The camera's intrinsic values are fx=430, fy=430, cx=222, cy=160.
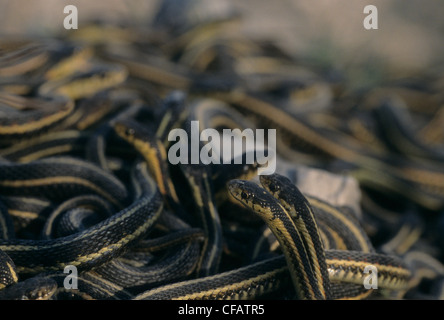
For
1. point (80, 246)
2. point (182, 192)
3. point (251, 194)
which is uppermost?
point (182, 192)

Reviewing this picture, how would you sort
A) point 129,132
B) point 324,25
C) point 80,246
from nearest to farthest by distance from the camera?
1. point 80,246
2. point 129,132
3. point 324,25

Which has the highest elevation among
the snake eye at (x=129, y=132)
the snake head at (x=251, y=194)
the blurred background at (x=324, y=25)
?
the blurred background at (x=324, y=25)

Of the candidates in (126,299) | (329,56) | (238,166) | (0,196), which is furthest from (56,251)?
(329,56)

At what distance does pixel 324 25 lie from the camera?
12.8 meters

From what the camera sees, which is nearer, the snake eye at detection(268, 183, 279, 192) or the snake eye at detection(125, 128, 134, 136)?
the snake eye at detection(268, 183, 279, 192)

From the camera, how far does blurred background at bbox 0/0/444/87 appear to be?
902 centimetres

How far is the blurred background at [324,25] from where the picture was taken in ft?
29.6

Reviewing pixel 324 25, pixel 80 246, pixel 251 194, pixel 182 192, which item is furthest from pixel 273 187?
pixel 324 25

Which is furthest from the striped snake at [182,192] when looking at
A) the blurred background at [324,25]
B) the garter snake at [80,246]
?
the blurred background at [324,25]

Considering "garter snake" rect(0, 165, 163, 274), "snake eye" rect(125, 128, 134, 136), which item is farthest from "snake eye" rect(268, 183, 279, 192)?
"snake eye" rect(125, 128, 134, 136)

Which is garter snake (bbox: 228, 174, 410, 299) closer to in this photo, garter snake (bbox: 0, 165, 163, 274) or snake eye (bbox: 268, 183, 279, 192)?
snake eye (bbox: 268, 183, 279, 192)

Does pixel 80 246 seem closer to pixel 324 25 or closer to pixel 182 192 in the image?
pixel 182 192

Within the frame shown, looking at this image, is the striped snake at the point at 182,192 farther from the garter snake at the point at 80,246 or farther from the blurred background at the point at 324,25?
the blurred background at the point at 324,25
